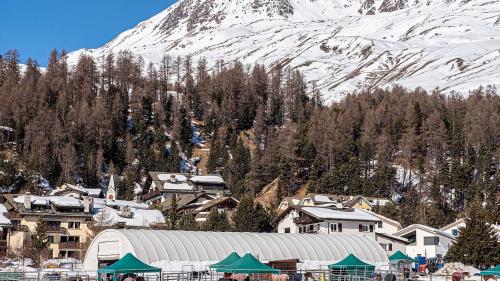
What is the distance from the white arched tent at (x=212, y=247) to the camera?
4428 cm

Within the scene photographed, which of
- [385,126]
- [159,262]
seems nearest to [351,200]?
[385,126]

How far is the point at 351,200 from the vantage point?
3757 inches

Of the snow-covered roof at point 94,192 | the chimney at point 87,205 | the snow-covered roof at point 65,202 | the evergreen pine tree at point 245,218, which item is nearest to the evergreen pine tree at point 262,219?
the evergreen pine tree at point 245,218

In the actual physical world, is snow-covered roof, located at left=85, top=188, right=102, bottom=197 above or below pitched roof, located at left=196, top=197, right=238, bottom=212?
above

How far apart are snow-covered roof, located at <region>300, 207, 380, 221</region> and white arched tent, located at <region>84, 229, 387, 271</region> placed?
2022cm

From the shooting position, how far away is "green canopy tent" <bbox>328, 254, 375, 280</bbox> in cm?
4116

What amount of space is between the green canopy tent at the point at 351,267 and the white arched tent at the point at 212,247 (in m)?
6.71

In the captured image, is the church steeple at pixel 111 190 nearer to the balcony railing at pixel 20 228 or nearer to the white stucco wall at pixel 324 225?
the balcony railing at pixel 20 228

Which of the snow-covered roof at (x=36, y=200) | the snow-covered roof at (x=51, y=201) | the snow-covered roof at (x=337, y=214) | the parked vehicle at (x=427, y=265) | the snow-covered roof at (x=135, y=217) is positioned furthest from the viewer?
the snow-covered roof at (x=51, y=201)

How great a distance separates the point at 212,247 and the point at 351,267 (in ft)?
33.5

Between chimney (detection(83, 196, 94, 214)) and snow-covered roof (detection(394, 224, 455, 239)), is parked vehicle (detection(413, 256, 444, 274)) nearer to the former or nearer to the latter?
snow-covered roof (detection(394, 224, 455, 239))

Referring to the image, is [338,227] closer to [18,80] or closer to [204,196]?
[204,196]

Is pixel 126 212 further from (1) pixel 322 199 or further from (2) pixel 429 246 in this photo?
(2) pixel 429 246

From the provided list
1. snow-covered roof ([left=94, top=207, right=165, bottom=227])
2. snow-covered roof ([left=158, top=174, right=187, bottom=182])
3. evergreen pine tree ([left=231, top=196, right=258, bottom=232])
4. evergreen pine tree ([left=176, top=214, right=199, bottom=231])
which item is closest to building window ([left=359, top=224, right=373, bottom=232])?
evergreen pine tree ([left=231, top=196, right=258, bottom=232])
